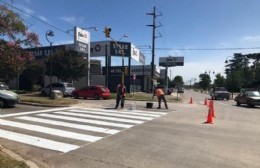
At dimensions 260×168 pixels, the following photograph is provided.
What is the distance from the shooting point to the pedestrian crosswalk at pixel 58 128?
1090 centimetres

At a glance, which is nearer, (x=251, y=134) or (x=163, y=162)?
(x=163, y=162)

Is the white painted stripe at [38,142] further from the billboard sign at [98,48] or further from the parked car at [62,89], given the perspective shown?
the billboard sign at [98,48]

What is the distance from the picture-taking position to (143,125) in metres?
15.0

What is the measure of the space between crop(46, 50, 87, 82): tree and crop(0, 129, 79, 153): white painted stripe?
33.3 metres

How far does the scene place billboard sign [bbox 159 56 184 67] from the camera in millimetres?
97562

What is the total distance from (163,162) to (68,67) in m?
37.8

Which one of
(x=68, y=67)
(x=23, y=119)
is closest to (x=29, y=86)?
(x=68, y=67)

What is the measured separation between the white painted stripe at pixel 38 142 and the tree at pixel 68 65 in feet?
109

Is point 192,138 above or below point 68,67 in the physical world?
below

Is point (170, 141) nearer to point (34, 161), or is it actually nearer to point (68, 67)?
point (34, 161)

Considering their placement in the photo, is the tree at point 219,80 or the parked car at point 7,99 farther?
the tree at point 219,80

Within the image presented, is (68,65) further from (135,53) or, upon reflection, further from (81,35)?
(135,53)

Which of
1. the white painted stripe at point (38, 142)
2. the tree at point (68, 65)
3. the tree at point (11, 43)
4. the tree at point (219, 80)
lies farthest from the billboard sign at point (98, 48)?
the tree at point (219, 80)

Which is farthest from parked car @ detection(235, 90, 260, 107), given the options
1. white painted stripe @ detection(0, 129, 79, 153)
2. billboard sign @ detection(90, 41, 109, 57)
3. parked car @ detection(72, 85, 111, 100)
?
billboard sign @ detection(90, 41, 109, 57)
